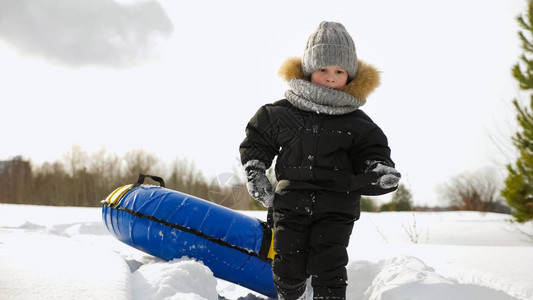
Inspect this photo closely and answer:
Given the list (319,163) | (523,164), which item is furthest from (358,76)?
(523,164)

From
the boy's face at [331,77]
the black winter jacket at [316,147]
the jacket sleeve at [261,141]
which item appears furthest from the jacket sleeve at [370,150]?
the jacket sleeve at [261,141]

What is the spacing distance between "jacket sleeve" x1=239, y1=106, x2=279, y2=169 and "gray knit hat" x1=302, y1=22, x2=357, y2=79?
36 centimetres

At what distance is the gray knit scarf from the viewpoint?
217 cm

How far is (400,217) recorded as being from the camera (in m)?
8.59

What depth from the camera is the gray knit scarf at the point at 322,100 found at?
2166 mm

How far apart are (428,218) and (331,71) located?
310 inches

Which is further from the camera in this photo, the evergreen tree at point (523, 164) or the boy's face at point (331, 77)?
the evergreen tree at point (523, 164)

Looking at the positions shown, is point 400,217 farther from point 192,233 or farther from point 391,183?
point 391,183

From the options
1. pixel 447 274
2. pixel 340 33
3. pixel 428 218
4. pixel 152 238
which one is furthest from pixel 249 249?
pixel 428 218

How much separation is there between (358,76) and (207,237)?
1620 millimetres

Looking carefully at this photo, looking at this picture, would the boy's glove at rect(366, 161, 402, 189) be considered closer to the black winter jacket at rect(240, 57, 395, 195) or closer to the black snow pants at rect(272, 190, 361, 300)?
the black winter jacket at rect(240, 57, 395, 195)

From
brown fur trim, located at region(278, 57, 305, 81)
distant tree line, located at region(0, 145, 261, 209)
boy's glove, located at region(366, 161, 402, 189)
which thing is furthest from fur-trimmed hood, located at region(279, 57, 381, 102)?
distant tree line, located at region(0, 145, 261, 209)

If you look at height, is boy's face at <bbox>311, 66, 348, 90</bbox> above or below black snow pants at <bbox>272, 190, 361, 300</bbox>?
above

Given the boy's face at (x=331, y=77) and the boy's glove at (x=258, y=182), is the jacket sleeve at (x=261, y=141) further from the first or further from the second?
the boy's face at (x=331, y=77)
